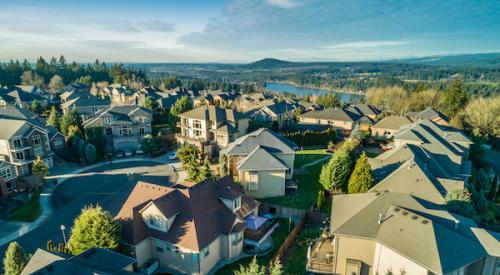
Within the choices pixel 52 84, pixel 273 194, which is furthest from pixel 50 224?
pixel 52 84

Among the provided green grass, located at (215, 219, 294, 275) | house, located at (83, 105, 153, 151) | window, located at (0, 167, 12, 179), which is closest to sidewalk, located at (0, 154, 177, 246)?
window, located at (0, 167, 12, 179)

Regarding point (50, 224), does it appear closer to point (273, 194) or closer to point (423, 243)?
point (273, 194)

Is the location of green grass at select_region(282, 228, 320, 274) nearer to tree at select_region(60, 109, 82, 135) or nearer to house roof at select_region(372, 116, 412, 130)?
house roof at select_region(372, 116, 412, 130)

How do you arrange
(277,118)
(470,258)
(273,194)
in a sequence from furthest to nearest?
(277,118)
(273,194)
(470,258)

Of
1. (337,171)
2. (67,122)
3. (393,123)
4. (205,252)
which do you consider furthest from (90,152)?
(393,123)

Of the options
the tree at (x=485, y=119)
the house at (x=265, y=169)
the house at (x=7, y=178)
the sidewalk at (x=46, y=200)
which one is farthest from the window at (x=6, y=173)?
the tree at (x=485, y=119)

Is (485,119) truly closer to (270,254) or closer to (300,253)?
(300,253)
